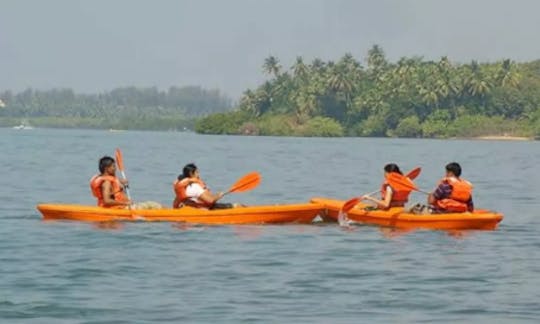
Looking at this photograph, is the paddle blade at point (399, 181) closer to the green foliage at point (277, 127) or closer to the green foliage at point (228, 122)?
the green foliage at point (277, 127)

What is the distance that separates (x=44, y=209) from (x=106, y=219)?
149 centimetres

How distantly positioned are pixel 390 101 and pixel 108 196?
106019 mm

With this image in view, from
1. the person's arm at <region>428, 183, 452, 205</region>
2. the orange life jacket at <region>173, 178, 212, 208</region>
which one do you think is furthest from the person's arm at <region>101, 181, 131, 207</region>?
the person's arm at <region>428, 183, 452, 205</region>

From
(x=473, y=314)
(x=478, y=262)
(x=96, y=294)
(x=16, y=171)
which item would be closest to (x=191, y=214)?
(x=478, y=262)

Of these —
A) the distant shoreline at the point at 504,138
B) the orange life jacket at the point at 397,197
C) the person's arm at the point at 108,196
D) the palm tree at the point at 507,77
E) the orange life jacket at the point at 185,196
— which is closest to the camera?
the orange life jacket at the point at 185,196

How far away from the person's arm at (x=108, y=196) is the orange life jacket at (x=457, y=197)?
4.75 meters

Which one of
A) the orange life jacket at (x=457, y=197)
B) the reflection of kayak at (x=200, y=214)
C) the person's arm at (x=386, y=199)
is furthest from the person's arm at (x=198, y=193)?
the orange life jacket at (x=457, y=197)

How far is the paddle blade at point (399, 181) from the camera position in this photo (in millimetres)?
19844

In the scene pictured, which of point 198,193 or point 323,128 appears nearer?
point 198,193

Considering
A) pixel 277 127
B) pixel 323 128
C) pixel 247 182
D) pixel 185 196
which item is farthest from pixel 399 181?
pixel 277 127

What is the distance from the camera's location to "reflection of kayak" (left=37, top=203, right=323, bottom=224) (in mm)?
20344

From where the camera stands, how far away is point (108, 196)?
806 inches

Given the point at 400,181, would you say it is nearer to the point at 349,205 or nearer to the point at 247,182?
the point at 349,205

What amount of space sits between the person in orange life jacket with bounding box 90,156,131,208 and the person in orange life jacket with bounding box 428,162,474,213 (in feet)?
15.3
